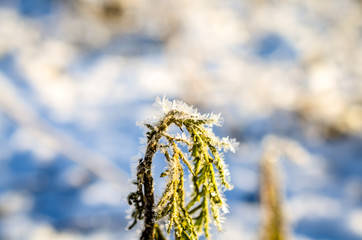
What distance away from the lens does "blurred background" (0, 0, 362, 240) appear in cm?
531

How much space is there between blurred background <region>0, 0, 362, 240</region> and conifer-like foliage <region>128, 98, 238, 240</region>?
3595mm

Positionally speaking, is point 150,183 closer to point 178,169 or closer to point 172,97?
point 178,169

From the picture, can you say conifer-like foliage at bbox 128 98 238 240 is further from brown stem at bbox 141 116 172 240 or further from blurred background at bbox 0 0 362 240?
blurred background at bbox 0 0 362 240

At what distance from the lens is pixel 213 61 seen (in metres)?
9.28

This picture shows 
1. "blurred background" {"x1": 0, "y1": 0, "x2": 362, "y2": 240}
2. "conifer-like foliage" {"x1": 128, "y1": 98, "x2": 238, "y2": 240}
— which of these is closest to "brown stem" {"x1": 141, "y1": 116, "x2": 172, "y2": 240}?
"conifer-like foliage" {"x1": 128, "y1": 98, "x2": 238, "y2": 240}

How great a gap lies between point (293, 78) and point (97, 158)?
5.63 metres

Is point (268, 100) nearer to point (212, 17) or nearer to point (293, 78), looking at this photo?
point (293, 78)

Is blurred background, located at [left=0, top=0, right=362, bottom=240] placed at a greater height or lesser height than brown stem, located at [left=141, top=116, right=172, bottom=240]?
greater

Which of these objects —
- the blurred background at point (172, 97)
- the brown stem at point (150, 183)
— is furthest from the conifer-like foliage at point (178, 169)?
the blurred background at point (172, 97)

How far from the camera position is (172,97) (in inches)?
299

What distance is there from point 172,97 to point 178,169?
21.5 feet

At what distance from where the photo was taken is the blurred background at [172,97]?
531 centimetres

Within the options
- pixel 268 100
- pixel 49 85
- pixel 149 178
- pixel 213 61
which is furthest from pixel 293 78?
pixel 149 178

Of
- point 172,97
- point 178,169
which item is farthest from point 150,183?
point 172,97
